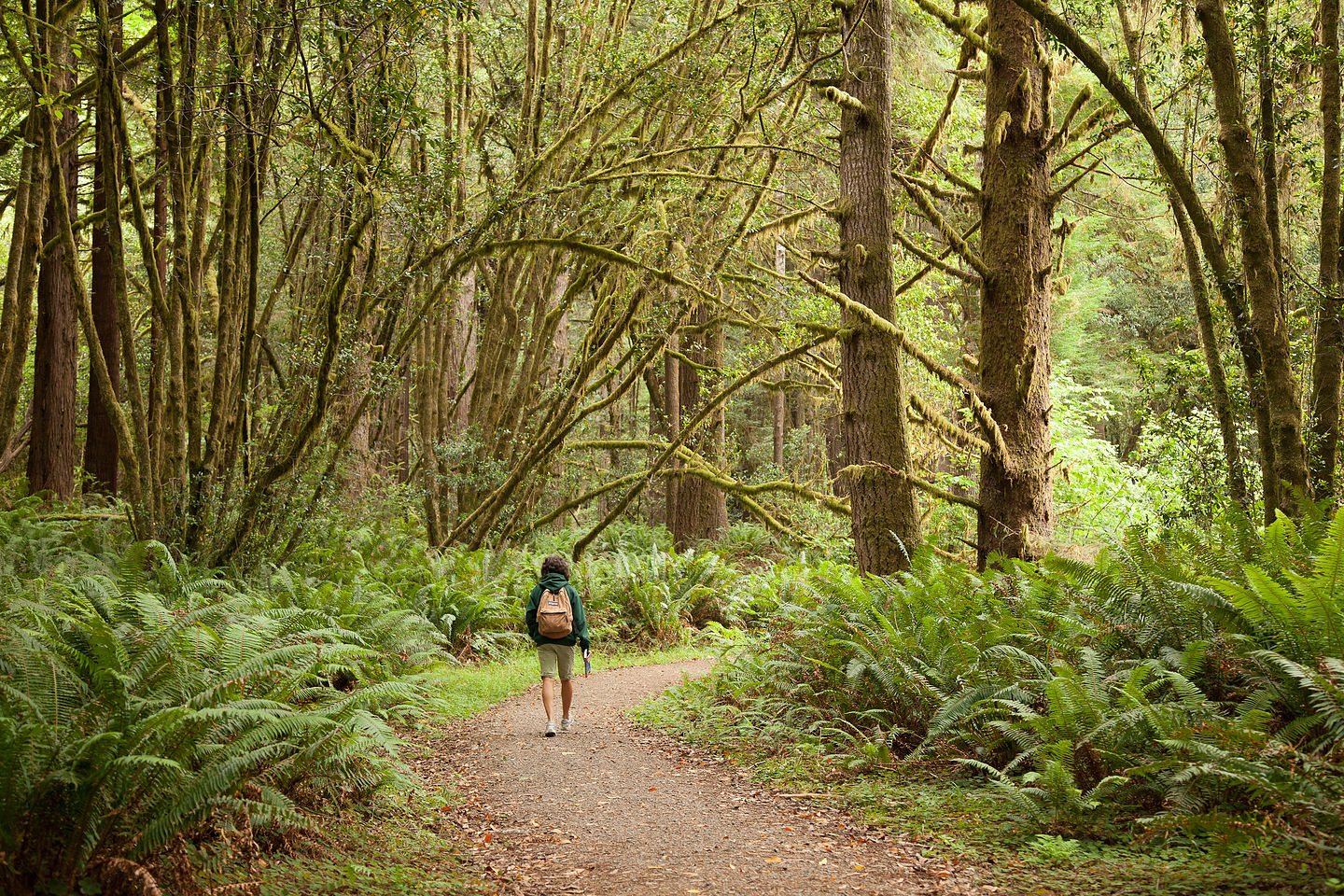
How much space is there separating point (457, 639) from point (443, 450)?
321 cm

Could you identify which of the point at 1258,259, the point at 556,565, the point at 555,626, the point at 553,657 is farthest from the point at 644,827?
the point at 1258,259

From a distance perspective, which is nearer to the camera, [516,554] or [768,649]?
[768,649]

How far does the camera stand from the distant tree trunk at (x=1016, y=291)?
8055 millimetres

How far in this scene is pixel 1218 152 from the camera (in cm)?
750

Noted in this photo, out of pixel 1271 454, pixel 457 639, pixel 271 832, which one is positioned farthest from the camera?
pixel 457 639

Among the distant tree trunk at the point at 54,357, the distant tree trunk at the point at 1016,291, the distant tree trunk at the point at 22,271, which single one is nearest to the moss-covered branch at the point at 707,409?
the distant tree trunk at the point at 1016,291

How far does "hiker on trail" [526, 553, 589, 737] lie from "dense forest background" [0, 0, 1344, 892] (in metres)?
1.08

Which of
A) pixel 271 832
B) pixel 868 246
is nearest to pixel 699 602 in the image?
pixel 868 246

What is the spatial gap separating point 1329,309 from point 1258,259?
2.47 ft

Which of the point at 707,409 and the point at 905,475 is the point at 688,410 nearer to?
the point at 707,409

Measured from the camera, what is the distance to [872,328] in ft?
25.8

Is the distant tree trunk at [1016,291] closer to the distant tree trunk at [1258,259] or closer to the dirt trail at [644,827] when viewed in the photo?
the distant tree trunk at [1258,259]

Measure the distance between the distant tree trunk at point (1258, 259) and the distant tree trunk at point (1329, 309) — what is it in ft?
1.34

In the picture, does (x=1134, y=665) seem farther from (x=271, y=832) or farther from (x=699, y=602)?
(x=699, y=602)
